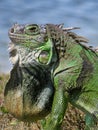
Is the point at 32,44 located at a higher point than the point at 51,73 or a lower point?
higher

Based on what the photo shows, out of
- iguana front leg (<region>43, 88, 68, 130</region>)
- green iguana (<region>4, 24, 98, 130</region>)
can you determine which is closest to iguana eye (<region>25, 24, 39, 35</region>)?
green iguana (<region>4, 24, 98, 130</region>)

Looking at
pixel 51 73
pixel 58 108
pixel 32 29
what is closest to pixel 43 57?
pixel 51 73

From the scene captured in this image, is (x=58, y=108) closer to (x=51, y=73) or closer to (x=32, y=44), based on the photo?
(x=51, y=73)

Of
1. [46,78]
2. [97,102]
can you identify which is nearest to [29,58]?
[46,78]

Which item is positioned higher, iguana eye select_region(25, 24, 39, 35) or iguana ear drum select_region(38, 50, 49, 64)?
iguana eye select_region(25, 24, 39, 35)

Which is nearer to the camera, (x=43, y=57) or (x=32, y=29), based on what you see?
(x=43, y=57)

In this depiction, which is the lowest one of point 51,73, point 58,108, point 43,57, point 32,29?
point 58,108

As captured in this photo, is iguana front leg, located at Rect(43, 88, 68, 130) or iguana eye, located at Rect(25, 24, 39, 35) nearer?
iguana front leg, located at Rect(43, 88, 68, 130)

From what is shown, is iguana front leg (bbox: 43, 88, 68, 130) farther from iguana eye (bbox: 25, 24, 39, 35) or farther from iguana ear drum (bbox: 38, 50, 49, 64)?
iguana eye (bbox: 25, 24, 39, 35)

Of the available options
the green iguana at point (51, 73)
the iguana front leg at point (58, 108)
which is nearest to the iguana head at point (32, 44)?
the green iguana at point (51, 73)
